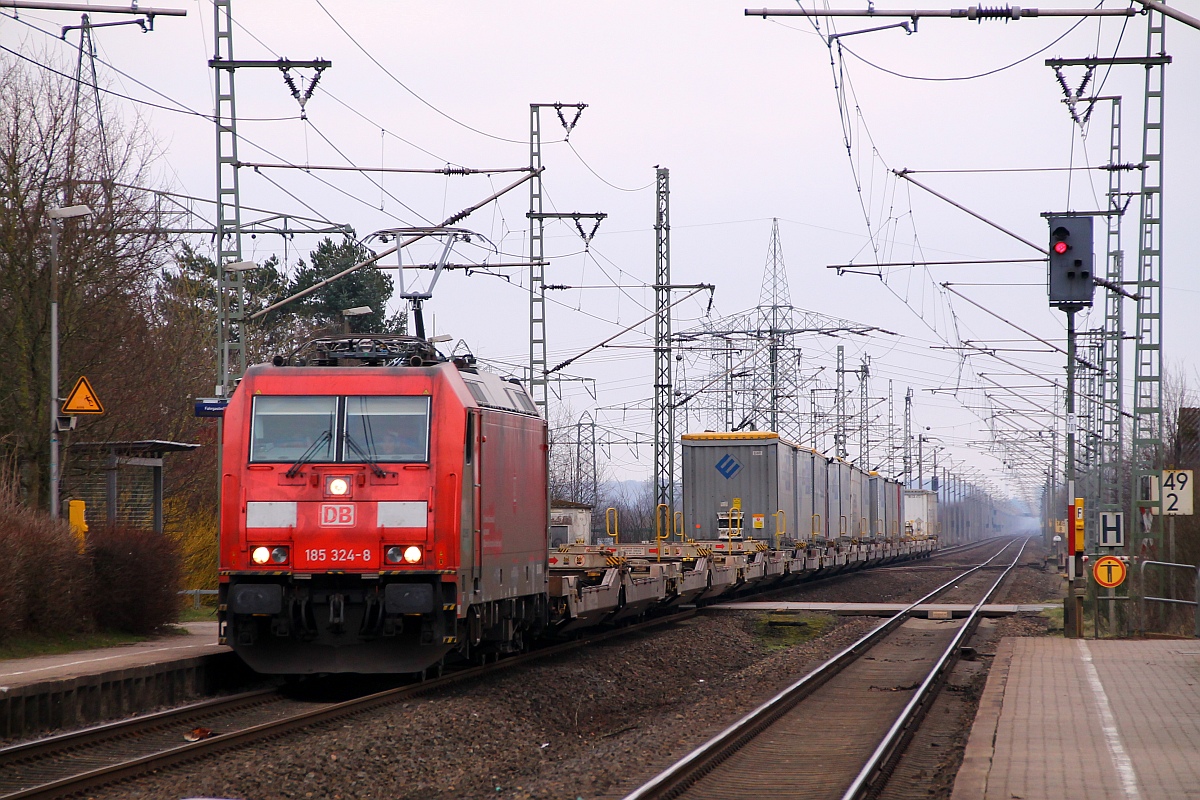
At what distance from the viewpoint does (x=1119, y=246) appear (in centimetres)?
2914

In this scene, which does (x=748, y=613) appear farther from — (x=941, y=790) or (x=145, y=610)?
(x=941, y=790)

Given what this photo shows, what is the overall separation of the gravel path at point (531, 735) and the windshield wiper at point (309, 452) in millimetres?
2616

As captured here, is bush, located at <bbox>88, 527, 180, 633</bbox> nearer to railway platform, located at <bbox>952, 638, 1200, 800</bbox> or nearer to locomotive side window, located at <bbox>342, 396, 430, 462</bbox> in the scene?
locomotive side window, located at <bbox>342, 396, 430, 462</bbox>

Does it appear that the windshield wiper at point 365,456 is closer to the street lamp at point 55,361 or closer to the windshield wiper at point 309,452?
the windshield wiper at point 309,452

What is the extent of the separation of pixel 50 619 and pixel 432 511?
5.89 metres

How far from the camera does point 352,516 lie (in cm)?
1305

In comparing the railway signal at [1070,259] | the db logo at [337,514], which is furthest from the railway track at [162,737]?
the railway signal at [1070,259]

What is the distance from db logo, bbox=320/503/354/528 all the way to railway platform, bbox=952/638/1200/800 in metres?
6.23

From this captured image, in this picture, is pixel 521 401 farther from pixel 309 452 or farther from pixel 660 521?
pixel 660 521

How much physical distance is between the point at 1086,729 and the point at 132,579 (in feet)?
39.5

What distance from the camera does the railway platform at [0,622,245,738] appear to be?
443 inches

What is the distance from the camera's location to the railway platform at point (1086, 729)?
872cm

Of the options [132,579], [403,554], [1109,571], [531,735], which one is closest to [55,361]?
[132,579]

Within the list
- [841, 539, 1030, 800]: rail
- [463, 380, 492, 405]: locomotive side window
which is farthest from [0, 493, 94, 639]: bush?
[841, 539, 1030, 800]: rail
